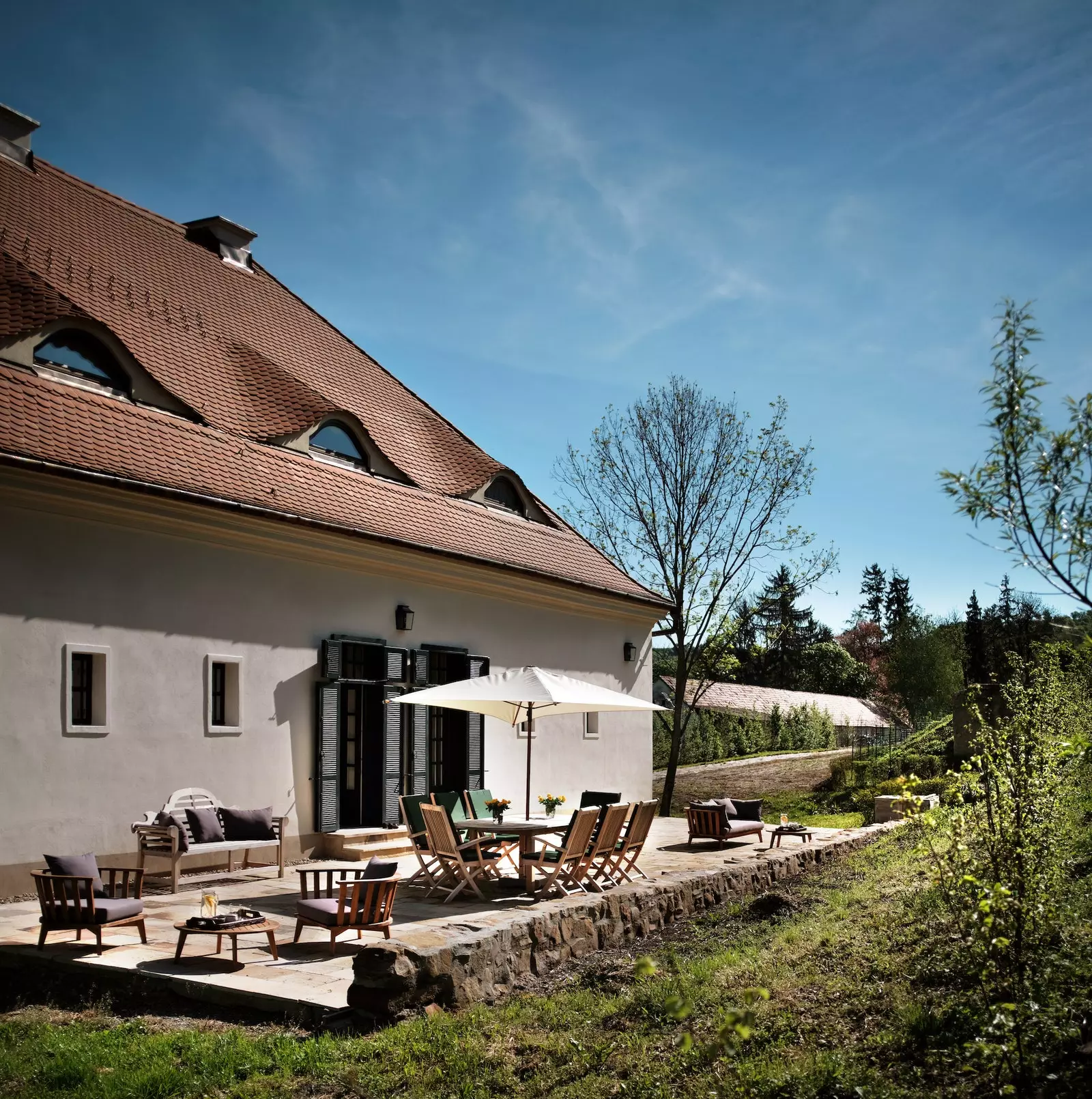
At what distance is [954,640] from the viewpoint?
58562 mm

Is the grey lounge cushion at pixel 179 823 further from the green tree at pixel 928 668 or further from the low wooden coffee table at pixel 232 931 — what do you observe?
the green tree at pixel 928 668

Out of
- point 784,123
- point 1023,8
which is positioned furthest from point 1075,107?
point 784,123

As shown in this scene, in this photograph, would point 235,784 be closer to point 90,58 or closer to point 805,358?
point 805,358

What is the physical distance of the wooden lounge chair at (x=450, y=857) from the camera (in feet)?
33.9

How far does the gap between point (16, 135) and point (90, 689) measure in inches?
377

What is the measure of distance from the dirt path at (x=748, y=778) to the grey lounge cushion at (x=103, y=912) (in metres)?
19.5

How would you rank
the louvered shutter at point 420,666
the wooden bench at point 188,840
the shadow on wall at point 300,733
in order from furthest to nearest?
1. the louvered shutter at point 420,666
2. the shadow on wall at point 300,733
3. the wooden bench at point 188,840

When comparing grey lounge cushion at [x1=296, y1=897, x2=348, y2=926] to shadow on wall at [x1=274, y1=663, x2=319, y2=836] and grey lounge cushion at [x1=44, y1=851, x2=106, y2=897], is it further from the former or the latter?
shadow on wall at [x1=274, y1=663, x2=319, y2=836]

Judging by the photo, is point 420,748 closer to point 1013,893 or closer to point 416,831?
point 416,831

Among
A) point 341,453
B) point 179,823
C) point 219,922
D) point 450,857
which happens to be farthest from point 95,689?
point 341,453

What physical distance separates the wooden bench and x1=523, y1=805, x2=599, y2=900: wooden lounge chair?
9.56 feet

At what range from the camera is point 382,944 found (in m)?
6.78

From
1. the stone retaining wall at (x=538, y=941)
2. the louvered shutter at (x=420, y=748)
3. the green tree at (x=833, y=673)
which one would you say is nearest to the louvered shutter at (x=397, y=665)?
the louvered shutter at (x=420, y=748)

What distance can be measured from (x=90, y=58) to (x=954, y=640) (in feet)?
177
